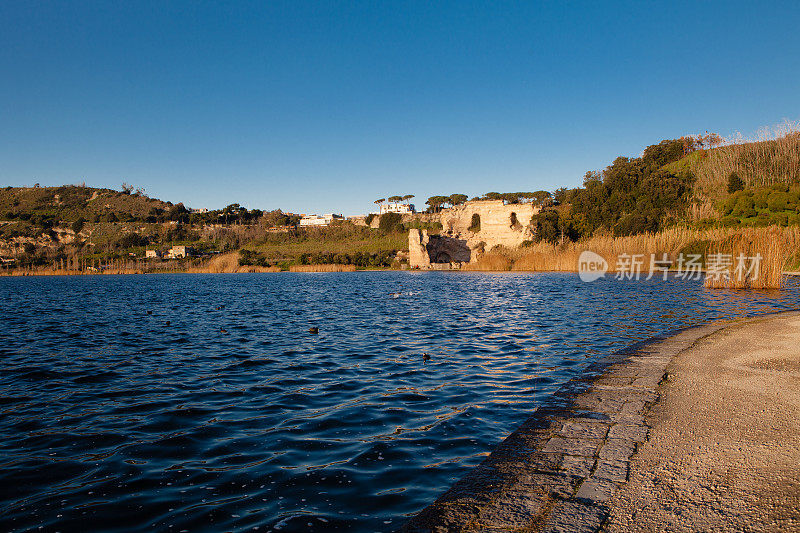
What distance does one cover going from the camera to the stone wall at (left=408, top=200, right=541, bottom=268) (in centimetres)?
8119

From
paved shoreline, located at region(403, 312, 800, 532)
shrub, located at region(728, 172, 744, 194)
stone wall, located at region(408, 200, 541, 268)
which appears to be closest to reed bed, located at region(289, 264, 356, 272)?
stone wall, located at region(408, 200, 541, 268)

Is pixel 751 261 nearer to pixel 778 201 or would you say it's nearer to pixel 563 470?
pixel 563 470

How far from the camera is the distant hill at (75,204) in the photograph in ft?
461

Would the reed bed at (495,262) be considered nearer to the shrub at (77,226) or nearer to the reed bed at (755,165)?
the reed bed at (755,165)

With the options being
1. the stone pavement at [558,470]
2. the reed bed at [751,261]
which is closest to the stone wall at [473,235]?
the reed bed at [751,261]

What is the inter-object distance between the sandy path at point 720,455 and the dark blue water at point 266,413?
63.6 inches

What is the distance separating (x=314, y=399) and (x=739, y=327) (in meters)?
10.5

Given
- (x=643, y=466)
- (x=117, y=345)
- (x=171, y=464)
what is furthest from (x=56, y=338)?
(x=643, y=466)

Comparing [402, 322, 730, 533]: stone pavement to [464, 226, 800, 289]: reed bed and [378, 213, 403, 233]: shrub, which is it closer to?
[464, 226, 800, 289]: reed bed

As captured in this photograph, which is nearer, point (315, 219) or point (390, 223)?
point (390, 223)

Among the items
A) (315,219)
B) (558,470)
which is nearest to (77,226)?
(315,219)

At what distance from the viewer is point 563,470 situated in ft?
12.7

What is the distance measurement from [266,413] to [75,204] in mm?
189593

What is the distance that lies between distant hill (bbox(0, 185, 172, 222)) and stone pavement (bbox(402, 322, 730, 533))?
162 m
